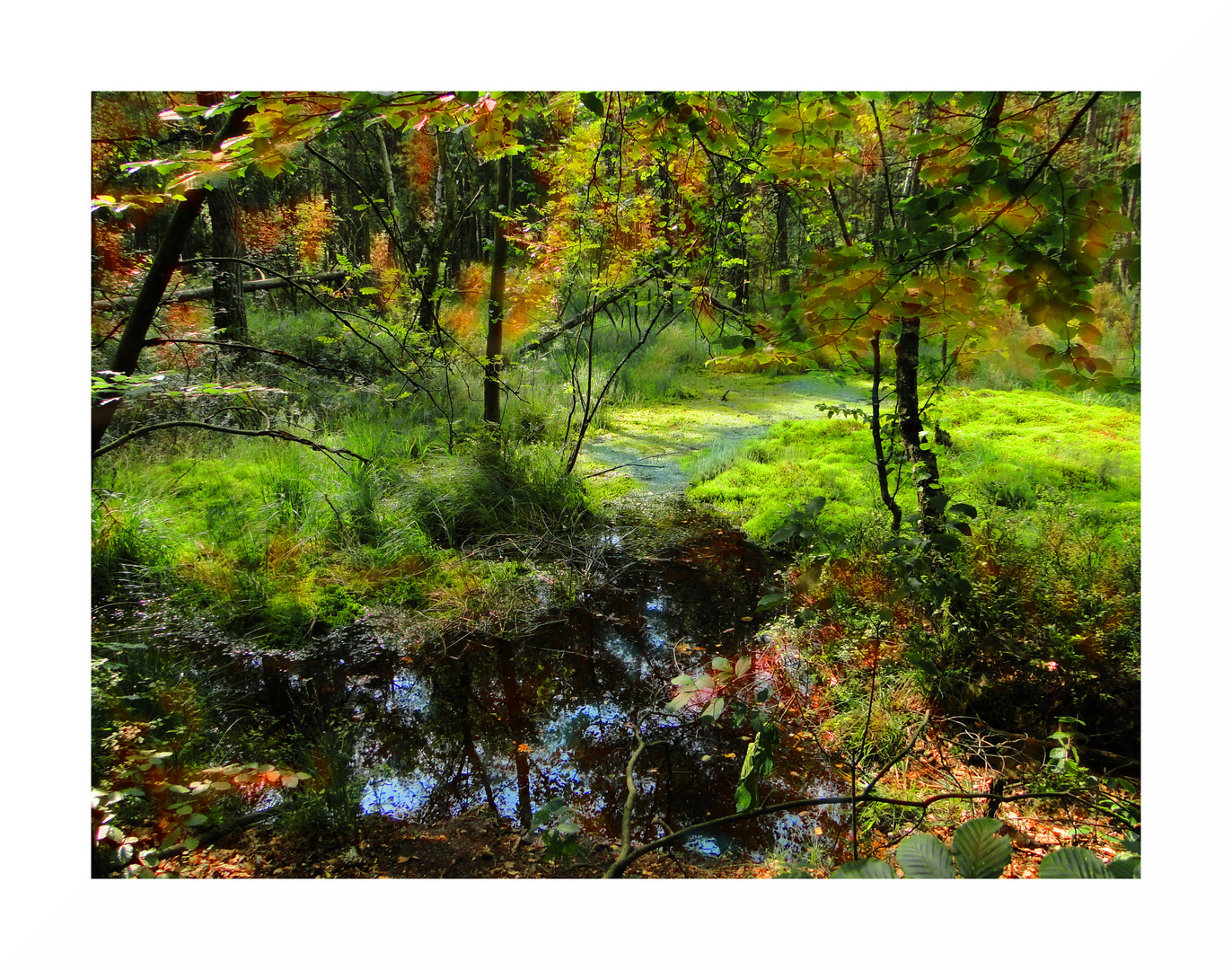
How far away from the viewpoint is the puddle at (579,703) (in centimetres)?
131

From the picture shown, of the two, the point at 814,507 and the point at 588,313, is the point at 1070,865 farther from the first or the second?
the point at 588,313

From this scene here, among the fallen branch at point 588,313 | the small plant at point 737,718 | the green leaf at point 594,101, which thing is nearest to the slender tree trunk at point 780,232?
the fallen branch at point 588,313

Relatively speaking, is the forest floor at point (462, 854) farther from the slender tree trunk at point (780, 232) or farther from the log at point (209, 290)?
the slender tree trunk at point (780, 232)

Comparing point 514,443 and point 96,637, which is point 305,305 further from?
point 96,637

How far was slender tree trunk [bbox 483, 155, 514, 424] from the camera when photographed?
224 centimetres

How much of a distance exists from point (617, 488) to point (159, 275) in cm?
142

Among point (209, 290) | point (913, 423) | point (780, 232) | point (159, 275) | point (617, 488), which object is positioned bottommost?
point (617, 488)

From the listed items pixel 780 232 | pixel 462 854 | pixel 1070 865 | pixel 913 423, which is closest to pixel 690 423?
pixel 780 232

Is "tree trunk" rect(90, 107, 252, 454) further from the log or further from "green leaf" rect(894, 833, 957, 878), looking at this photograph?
"green leaf" rect(894, 833, 957, 878)

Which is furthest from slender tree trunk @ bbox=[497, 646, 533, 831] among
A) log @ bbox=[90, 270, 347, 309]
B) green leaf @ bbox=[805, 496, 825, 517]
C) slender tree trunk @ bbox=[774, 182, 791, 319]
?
slender tree trunk @ bbox=[774, 182, 791, 319]

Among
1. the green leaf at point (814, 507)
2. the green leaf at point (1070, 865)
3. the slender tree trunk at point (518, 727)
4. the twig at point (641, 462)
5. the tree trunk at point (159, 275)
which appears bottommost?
the slender tree trunk at point (518, 727)

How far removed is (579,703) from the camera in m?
1.58

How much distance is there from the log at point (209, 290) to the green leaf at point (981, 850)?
1.55m
